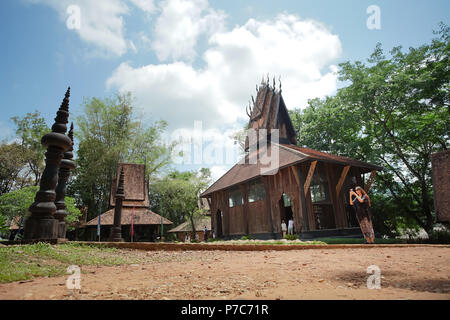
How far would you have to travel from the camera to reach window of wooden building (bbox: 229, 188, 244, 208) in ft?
69.9

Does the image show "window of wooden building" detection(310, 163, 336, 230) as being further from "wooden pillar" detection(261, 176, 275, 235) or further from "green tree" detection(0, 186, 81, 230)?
"green tree" detection(0, 186, 81, 230)

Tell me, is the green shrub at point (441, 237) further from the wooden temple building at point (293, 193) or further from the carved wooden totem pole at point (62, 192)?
the carved wooden totem pole at point (62, 192)

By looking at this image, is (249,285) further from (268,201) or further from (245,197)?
(245,197)

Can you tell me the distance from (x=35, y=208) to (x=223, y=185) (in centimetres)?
1699

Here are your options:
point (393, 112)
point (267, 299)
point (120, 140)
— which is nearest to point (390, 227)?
point (393, 112)

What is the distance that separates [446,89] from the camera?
16578mm

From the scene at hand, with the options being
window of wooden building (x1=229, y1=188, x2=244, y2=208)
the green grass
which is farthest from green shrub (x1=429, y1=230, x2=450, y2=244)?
the green grass

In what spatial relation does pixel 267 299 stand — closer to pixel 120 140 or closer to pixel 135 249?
pixel 135 249

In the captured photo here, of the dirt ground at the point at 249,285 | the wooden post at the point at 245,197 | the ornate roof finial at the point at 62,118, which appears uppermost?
the ornate roof finial at the point at 62,118

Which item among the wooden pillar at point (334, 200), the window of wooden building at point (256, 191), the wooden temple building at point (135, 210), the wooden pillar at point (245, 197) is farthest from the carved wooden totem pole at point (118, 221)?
the wooden pillar at point (334, 200)

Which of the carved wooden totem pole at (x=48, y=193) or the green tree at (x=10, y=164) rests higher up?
the green tree at (x=10, y=164)

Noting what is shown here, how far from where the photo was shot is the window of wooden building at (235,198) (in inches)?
839
